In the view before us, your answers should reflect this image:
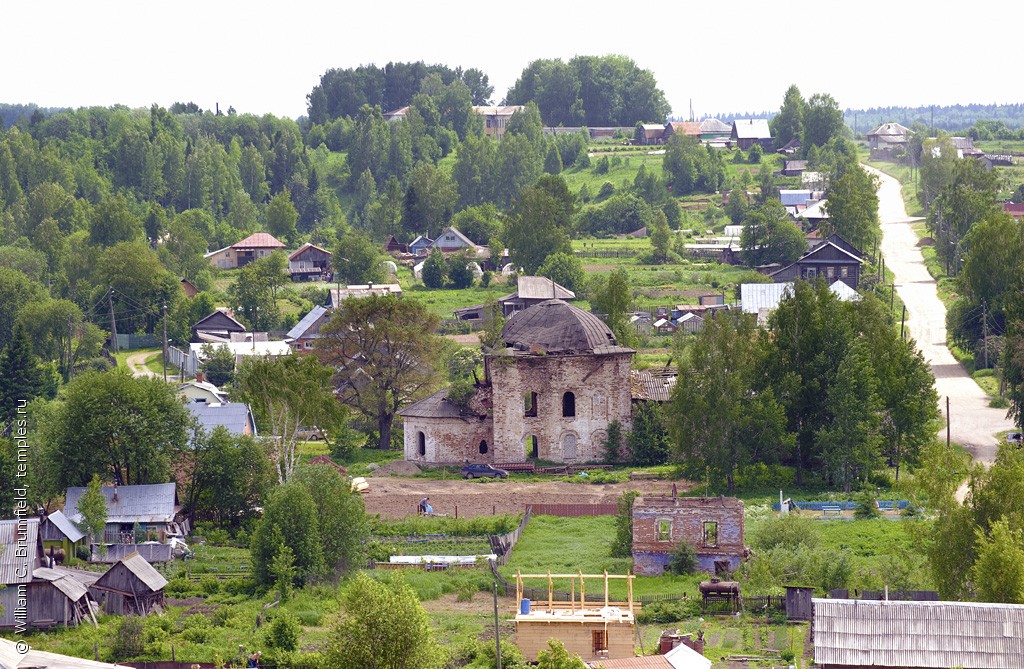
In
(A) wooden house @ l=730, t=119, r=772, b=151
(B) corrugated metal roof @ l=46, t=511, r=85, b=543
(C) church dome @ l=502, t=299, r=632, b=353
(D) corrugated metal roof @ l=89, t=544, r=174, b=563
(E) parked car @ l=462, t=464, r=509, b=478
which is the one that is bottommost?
(E) parked car @ l=462, t=464, r=509, b=478

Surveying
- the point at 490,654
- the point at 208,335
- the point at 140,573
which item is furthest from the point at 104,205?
the point at 490,654

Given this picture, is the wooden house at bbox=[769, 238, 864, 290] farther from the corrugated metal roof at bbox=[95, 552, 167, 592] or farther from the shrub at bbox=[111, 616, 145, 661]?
the shrub at bbox=[111, 616, 145, 661]

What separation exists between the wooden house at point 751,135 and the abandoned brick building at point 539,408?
76.9m

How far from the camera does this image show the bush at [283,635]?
33.0 meters

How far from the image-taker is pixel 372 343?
5728cm

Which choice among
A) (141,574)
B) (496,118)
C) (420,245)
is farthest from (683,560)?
(496,118)

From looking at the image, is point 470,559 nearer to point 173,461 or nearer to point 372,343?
point 173,461

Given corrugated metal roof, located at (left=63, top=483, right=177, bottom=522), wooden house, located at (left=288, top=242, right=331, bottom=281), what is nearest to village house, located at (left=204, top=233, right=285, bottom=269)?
wooden house, located at (left=288, top=242, right=331, bottom=281)

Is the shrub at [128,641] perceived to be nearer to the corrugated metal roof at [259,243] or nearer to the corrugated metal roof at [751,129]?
the corrugated metal roof at [259,243]

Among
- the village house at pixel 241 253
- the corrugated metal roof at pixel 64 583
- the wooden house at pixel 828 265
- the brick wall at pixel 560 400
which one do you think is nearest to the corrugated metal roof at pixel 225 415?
the brick wall at pixel 560 400

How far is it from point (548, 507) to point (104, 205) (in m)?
53.3

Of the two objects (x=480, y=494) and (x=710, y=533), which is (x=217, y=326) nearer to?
(x=480, y=494)

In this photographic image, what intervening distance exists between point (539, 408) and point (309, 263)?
42873 mm

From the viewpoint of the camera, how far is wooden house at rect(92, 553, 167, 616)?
3709 cm
